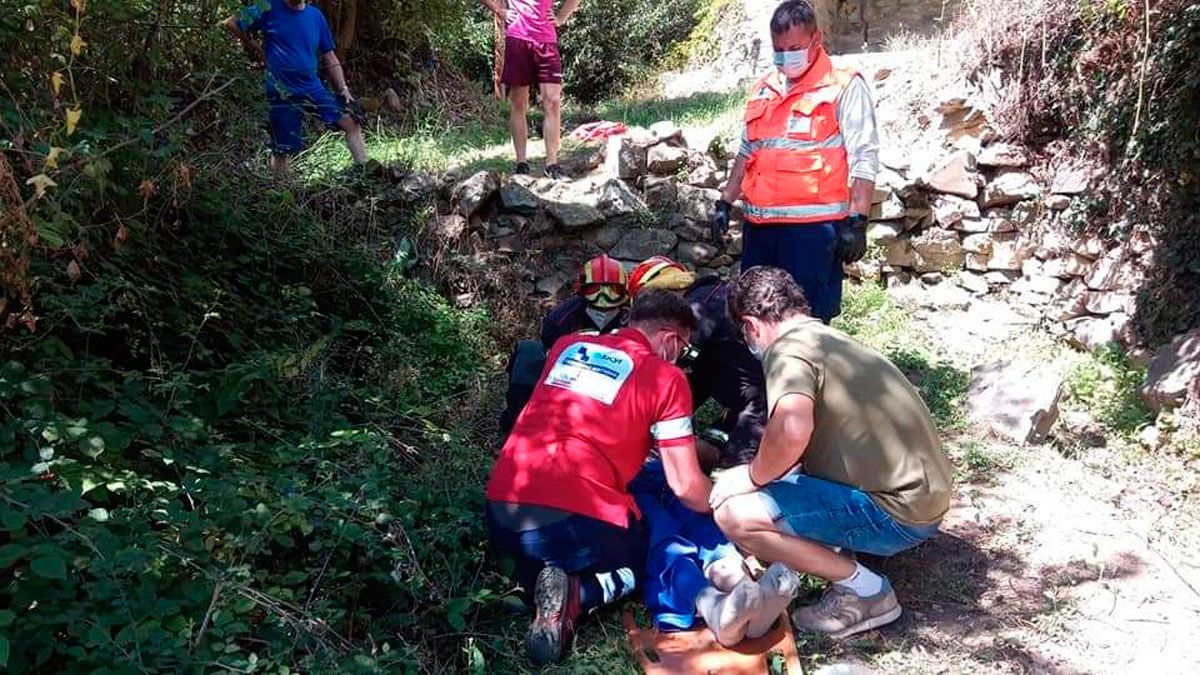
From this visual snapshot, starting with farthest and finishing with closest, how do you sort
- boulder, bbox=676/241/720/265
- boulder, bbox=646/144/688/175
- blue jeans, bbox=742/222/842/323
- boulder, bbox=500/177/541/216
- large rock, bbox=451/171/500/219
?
boulder, bbox=646/144/688/175 → boulder, bbox=676/241/720/265 → boulder, bbox=500/177/541/216 → large rock, bbox=451/171/500/219 → blue jeans, bbox=742/222/842/323

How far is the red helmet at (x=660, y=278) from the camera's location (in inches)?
146

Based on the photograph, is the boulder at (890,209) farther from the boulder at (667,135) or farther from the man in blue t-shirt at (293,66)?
the man in blue t-shirt at (293,66)

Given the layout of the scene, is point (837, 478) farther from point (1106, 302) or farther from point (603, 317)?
point (1106, 302)

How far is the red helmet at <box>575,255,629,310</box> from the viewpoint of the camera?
3701 millimetres

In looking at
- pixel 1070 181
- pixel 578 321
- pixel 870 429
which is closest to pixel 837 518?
pixel 870 429

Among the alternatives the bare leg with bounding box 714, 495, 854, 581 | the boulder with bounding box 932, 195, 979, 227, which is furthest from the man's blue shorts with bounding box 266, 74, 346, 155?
the boulder with bounding box 932, 195, 979, 227

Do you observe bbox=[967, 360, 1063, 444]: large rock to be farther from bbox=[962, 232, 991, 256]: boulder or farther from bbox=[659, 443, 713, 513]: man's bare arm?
bbox=[659, 443, 713, 513]: man's bare arm

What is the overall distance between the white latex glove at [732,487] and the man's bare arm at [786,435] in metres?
0.12

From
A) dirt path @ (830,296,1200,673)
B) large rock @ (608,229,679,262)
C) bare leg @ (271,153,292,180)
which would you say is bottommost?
dirt path @ (830,296,1200,673)

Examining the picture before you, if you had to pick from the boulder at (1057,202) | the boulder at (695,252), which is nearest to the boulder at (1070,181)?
the boulder at (1057,202)

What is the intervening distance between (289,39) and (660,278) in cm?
311

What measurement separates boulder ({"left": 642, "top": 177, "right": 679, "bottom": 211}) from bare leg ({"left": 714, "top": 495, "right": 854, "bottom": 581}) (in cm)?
334

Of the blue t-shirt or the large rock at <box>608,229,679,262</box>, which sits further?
the large rock at <box>608,229,679,262</box>

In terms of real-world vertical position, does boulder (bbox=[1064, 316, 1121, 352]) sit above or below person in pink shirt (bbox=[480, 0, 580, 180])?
below
